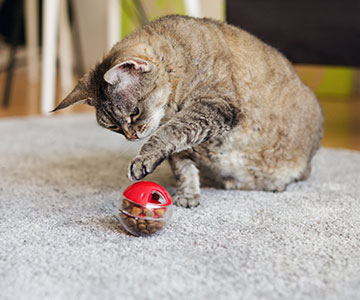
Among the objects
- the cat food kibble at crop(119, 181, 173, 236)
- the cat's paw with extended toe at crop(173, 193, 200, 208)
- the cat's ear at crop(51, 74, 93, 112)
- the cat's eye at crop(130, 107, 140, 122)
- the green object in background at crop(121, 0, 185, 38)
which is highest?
the cat's ear at crop(51, 74, 93, 112)

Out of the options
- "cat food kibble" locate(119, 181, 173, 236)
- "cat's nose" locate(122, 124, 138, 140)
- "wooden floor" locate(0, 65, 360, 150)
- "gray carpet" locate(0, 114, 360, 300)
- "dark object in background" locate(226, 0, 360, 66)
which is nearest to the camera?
"gray carpet" locate(0, 114, 360, 300)

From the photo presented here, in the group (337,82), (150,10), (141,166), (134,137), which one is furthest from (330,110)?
(141,166)

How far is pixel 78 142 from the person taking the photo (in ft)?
7.15

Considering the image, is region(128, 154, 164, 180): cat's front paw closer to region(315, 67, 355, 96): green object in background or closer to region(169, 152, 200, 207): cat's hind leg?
region(169, 152, 200, 207): cat's hind leg

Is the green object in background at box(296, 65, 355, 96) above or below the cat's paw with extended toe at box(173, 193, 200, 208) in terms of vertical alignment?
below

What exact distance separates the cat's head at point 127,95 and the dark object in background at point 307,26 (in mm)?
1088

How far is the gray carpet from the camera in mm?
825

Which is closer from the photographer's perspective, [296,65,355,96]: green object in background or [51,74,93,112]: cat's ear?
[51,74,93,112]: cat's ear

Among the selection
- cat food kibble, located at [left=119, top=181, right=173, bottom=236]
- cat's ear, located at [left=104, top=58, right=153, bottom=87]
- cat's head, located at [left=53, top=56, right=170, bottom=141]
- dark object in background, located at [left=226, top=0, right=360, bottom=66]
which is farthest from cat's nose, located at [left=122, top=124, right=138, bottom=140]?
dark object in background, located at [left=226, top=0, right=360, bottom=66]

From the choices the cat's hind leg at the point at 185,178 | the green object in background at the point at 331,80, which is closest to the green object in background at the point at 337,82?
the green object in background at the point at 331,80

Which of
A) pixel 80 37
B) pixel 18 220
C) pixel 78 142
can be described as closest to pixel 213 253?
pixel 18 220

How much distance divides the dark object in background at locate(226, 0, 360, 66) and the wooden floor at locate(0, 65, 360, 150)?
1.26 feet

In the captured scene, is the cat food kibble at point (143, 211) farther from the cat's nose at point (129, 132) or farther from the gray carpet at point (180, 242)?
the cat's nose at point (129, 132)

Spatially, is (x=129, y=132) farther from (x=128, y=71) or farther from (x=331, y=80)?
(x=331, y=80)
